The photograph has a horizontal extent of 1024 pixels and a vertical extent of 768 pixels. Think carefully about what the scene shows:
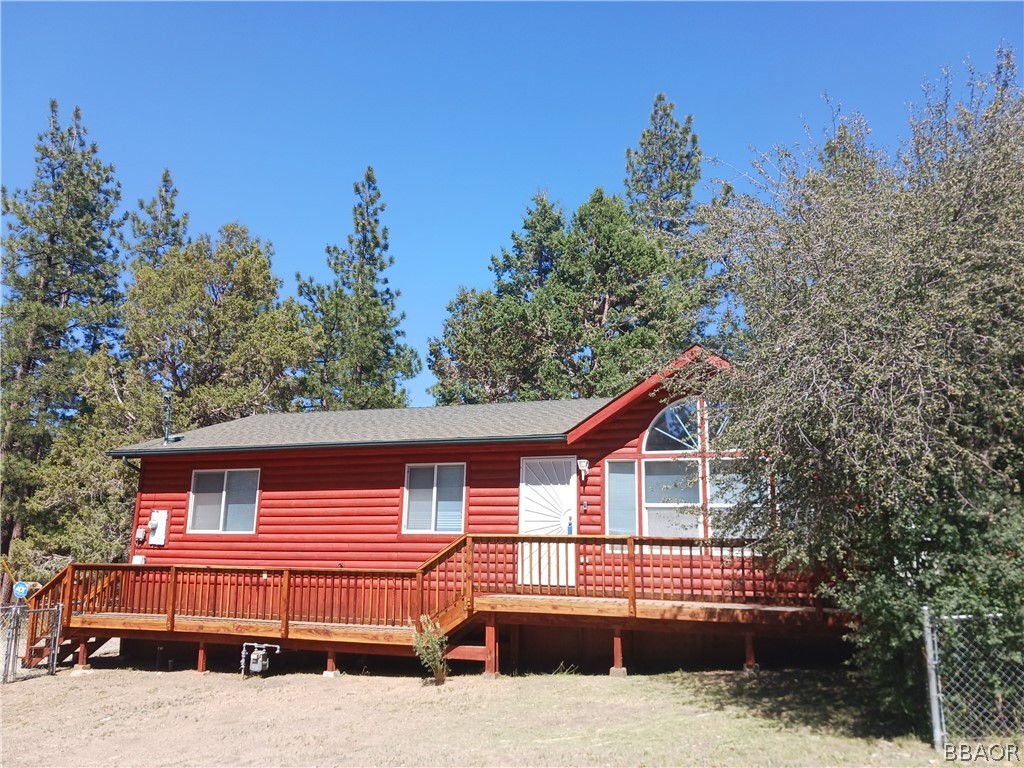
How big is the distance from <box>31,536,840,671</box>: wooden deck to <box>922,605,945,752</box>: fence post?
91.0 inches

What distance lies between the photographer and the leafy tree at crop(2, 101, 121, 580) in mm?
26609

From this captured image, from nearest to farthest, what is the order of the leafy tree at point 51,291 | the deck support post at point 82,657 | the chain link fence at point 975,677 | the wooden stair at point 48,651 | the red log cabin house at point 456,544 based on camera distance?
1. the chain link fence at point 975,677
2. the red log cabin house at point 456,544
3. the wooden stair at point 48,651
4. the deck support post at point 82,657
5. the leafy tree at point 51,291

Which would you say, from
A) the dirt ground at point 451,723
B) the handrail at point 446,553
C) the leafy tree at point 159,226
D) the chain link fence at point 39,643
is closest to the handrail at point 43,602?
the chain link fence at point 39,643

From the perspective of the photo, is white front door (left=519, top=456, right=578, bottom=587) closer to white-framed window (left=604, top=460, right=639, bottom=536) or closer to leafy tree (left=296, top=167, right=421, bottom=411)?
white-framed window (left=604, top=460, right=639, bottom=536)

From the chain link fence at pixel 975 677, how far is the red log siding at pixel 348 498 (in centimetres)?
598

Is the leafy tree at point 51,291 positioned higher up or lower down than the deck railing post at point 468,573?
higher up

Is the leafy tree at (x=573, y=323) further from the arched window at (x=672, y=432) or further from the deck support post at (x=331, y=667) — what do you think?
the deck support post at (x=331, y=667)

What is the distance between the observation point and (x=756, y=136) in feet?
28.6

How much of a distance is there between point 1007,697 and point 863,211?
4.51 m

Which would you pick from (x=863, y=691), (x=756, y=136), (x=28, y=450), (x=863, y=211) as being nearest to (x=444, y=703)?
(x=863, y=691)

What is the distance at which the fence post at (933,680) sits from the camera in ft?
19.1

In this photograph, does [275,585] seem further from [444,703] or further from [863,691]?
[863,691]

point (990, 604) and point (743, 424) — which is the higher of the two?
point (743, 424)

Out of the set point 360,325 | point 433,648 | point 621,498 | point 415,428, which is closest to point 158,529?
point 415,428
